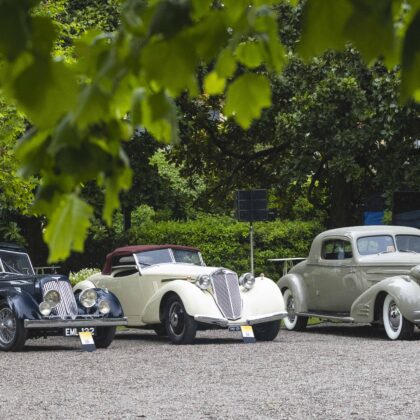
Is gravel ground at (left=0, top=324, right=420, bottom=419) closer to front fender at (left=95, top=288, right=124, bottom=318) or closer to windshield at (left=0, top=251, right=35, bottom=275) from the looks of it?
front fender at (left=95, top=288, right=124, bottom=318)

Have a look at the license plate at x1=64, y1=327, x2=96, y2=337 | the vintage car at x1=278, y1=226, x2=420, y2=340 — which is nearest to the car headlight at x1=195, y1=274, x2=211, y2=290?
the license plate at x1=64, y1=327, x2=96, y2=337

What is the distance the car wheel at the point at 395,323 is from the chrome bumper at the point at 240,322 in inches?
60.6

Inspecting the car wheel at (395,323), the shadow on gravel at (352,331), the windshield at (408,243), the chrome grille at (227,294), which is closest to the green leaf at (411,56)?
the car wheel at (395,323)

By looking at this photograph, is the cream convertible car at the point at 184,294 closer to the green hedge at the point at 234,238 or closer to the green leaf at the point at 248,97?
the green hedge at the point at 234,238

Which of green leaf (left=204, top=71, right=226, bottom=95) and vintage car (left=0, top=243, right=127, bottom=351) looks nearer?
green leaf (left=204, top=71, right=226, bottom=95)

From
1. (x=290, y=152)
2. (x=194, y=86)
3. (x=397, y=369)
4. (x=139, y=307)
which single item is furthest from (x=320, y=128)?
(x=194, y=86)

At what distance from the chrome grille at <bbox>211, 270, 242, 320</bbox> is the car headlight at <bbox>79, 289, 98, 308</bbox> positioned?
176 cm

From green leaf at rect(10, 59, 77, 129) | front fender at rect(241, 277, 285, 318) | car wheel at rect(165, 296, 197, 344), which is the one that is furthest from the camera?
front fender at rect(241, 277, 285, 318)

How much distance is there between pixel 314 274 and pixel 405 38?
16163 millimetres

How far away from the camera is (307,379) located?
1116 centimetres

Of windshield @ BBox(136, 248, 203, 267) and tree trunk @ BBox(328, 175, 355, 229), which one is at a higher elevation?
tree trunk @ BBox(328, 175, 355, 229)

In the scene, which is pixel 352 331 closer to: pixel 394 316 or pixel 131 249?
pixel 394 316

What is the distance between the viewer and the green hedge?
27141 mm

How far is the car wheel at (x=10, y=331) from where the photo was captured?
1524 centimetres
